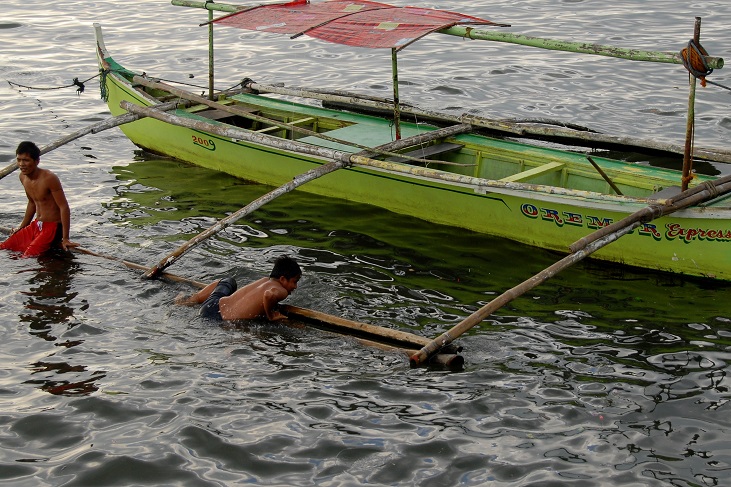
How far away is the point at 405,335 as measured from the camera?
23.4ft

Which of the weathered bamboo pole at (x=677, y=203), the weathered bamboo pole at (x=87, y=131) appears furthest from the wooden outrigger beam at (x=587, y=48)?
the weathered bamboo pole at (x=87, y=131)

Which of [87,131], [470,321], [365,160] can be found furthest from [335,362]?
[87,131]

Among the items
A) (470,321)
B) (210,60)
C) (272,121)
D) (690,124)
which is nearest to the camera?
(470,321)

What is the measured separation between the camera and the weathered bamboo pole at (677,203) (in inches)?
290

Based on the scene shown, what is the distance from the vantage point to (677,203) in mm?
7598

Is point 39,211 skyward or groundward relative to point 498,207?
groundward

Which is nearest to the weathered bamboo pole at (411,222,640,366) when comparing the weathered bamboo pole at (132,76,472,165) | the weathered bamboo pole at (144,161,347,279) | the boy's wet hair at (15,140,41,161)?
the weathered bamboo pole at (132,76,472,165)

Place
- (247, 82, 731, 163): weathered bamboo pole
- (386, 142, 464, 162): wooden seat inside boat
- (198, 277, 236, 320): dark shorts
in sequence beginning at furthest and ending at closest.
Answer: (386, 142, 464, 162): wooden seat inside boat
(247, 82, 731, 163): weathered bamboo pole
(198, 277, 236, 320): dark shorts

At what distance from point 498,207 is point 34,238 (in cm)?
467

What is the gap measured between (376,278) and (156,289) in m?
2.04

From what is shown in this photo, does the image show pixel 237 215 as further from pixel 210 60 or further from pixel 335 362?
pixel 210 60

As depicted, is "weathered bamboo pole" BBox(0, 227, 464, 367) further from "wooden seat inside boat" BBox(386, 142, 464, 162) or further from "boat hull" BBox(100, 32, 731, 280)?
"wooden seat inside boat" BBox(386, 142, 464, 162)

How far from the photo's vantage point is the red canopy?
9.24m

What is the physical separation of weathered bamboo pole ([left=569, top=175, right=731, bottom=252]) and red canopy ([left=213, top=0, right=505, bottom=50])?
2.76m
